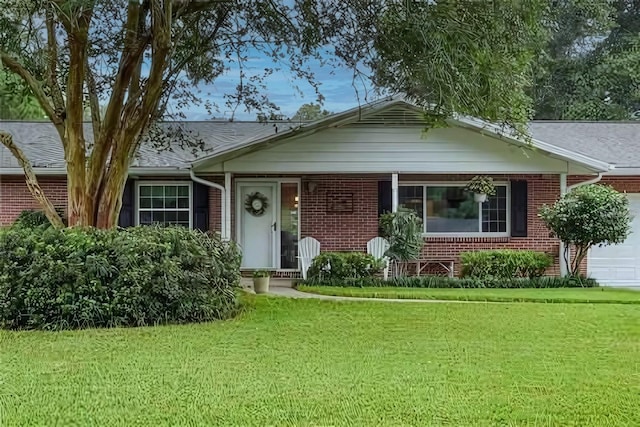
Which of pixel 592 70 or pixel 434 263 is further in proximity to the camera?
pixel 592 70

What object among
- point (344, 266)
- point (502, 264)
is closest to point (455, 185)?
point (502, 264)

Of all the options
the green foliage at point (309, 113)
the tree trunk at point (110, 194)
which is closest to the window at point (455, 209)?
the green foliage at point (309, 113)

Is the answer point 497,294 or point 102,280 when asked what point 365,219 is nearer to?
Answer: point 497,294

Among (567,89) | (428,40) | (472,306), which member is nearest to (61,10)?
(428,40)

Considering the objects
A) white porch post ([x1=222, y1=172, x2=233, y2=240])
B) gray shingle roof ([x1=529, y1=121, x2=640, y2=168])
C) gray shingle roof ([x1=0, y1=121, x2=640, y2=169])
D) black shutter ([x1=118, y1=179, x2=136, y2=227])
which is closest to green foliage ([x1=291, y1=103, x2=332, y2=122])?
gray shingle roof ([x1=0, y1=121, x2=640, y2=169])

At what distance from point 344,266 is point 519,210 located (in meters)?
4.09

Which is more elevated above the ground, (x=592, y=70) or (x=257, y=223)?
(x=592, y=70)

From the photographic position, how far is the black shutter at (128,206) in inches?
506

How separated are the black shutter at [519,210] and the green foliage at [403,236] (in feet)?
7.90

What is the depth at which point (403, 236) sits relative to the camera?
463 inches

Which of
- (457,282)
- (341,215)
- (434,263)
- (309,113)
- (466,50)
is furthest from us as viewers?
(341,215)

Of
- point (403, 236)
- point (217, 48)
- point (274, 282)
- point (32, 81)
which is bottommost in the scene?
point (274, 282)

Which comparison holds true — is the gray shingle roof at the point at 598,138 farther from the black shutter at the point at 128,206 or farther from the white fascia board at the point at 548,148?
the black shutter at the point at 128,206

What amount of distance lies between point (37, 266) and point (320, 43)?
541 cm
